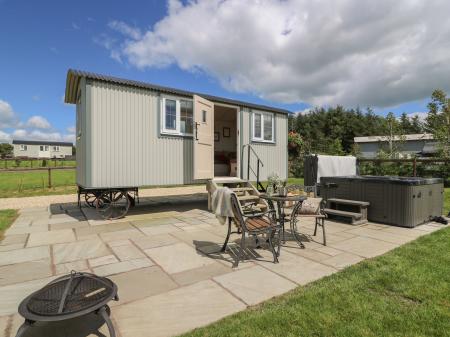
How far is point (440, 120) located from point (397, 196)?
11902 millimetres

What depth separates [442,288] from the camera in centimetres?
286

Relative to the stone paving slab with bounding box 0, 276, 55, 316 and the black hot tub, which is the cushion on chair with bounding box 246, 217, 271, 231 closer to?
the stone paving slab with bounding box 0, 276, 55, 316

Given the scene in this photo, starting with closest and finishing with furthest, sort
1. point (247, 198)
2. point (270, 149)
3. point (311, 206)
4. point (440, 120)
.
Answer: point (311, 206), point (247, 198), point (270, 149), point (440, 120)

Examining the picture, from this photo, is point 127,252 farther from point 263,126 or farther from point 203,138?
point 263,126

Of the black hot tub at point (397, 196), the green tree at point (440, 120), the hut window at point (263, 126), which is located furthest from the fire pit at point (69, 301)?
the green tree at point (440, 120)

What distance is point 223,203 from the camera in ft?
12.3

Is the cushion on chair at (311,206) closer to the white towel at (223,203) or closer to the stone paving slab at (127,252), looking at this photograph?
Result: the white towel at (223,203)

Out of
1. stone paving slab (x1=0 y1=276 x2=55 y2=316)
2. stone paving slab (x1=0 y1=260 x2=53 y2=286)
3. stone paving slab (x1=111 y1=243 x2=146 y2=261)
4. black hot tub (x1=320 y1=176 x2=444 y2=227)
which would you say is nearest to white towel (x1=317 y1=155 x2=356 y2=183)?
black hot tub (x1=320 y1=176 x2=444 y2=227)

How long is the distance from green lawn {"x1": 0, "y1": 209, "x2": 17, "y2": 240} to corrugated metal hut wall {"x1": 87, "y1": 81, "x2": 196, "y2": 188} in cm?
181

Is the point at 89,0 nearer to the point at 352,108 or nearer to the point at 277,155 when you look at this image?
the point at 277,155

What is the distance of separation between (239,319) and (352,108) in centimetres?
4395

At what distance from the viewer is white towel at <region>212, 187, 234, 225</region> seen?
3672mm

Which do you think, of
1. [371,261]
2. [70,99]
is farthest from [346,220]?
[70,99]

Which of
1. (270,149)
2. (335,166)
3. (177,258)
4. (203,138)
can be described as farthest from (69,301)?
(335,166)
